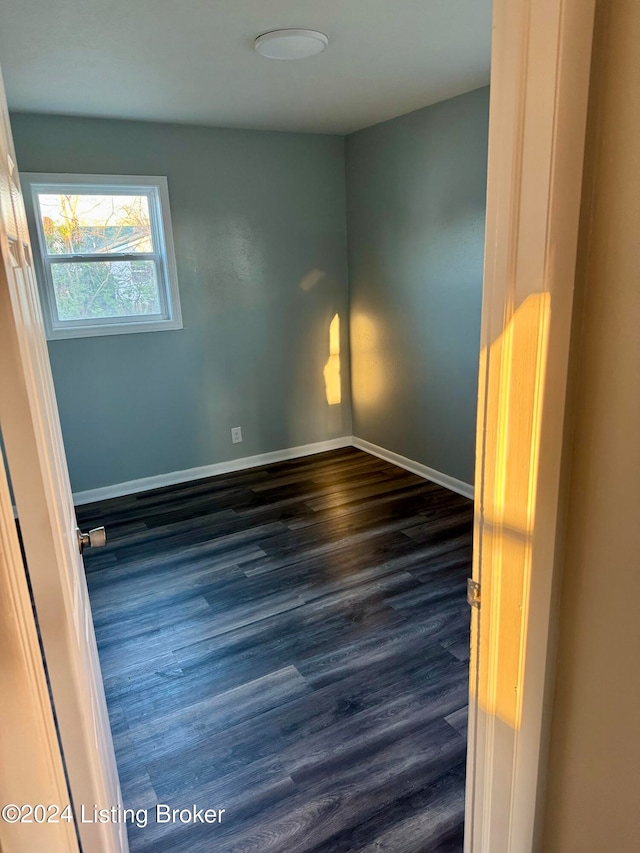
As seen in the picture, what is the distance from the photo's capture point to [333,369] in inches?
190

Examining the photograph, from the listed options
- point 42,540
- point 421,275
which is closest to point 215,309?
point 421,275

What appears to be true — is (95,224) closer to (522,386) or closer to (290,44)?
(290,44)

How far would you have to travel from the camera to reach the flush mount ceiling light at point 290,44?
239 cm

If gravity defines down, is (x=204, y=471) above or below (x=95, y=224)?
below

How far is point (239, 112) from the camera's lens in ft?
11.8

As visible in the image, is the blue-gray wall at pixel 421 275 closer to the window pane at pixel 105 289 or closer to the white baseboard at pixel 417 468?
the white baseboard at pixel 417 468

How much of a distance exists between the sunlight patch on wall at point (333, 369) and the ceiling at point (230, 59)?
61.3 inches

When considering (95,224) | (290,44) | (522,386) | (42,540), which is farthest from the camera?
(95,224)

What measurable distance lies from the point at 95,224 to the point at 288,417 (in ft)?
6.46

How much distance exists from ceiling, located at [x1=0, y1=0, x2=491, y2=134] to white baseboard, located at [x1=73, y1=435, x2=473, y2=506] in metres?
2.40

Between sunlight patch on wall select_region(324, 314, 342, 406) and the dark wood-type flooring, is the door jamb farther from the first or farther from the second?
sunlight patch on wall select_region(324, 314, 342, 406)

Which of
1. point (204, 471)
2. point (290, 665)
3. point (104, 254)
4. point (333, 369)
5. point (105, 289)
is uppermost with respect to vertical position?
point (104, 254)

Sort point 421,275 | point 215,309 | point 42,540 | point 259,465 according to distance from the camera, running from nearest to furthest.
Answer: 1. point 42,540
2. point 421,275
3. point 215,309
4. point 259,465

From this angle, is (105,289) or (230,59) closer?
(230,59)
